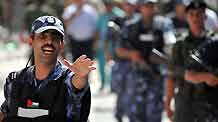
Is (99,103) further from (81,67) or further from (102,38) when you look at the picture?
(81,67)

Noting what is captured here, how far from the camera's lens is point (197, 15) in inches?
270

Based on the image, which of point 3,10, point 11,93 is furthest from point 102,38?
point 3,10

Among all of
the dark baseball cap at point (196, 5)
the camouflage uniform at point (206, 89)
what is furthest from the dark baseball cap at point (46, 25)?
the dark baseball cap at point (196, 5)

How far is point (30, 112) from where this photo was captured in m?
4.90

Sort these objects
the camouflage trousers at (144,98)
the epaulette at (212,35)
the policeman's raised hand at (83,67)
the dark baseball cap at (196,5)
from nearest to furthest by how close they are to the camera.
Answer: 1. the policeman's raised hand at (83,67)
2. the epaulette at (212,35)
3. the dark baseball cap at (196,5)
4. the camouflage trousers at (144,98)

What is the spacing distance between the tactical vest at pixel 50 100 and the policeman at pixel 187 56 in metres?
1.96

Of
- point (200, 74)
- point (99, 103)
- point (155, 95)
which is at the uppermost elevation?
point (200, 74)

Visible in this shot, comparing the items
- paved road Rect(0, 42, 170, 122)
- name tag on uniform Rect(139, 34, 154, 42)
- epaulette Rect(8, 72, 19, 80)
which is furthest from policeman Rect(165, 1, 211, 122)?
paved road Rect(0, 42, 170, 122)

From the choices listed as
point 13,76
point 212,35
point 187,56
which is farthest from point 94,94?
point 13,76

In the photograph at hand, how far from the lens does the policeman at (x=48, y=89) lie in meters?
4.82

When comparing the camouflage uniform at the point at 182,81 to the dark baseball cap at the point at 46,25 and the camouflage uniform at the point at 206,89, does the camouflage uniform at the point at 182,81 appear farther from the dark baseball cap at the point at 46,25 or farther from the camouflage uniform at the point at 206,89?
the dark baseball cap at the point at 46,25

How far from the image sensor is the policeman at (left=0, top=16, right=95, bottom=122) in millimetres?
4824

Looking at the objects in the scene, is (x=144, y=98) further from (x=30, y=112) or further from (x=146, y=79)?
(x=30, y=112)

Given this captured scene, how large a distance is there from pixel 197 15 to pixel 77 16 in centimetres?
636
